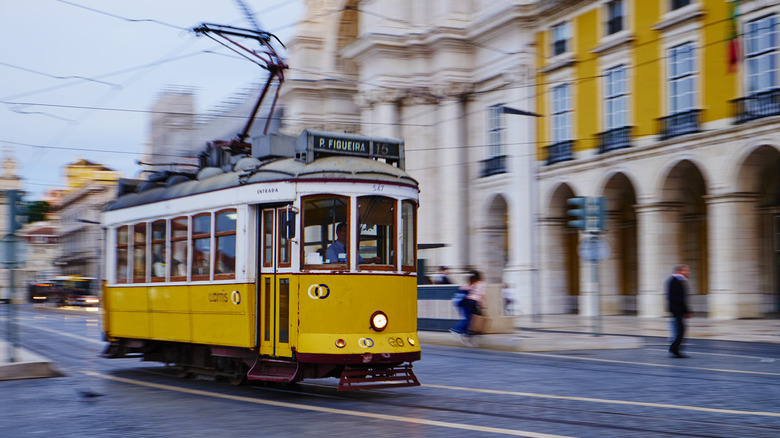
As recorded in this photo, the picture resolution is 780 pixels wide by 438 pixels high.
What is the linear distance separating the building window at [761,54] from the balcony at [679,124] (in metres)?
2.47

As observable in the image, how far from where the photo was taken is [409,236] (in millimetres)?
12250

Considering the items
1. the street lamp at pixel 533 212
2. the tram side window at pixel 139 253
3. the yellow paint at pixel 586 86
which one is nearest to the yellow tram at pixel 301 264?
the tram side window at pixel 139 253

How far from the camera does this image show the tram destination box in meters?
12.2

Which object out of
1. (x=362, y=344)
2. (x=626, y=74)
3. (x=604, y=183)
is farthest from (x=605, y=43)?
(x=362, y=344)

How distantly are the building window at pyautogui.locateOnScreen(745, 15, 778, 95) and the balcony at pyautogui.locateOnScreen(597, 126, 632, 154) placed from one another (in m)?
6.02

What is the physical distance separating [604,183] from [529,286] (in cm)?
591

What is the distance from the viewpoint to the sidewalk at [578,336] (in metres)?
15.1

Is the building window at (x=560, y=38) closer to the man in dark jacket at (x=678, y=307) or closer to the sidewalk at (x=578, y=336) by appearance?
the sidewalk at (x=578, y=336)

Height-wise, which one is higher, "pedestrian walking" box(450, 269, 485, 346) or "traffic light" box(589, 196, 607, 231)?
"traffic light" box(589, 196, 607, 231)

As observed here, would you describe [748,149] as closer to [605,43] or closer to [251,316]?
[605,43]

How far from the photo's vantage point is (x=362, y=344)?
11.4 m

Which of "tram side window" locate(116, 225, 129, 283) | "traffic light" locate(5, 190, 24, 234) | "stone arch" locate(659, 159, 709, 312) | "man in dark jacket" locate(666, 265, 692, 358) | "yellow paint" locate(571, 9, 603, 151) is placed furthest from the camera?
"yellow paint" locate(571, 9, 603, 151)

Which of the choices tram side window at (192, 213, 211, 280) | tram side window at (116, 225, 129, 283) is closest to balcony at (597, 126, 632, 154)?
tram side window at (116, 225, 129, 283)

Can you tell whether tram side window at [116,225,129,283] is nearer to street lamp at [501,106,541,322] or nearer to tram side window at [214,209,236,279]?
tram side window at [214,209,236,279]
